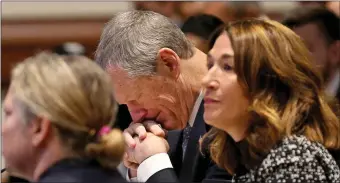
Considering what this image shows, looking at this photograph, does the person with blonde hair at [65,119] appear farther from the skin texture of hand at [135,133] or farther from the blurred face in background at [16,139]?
the skin texture of hand at [135,133]

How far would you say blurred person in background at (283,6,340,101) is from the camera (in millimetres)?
4445

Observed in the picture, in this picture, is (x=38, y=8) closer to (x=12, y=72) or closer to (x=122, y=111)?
(x=122, y=111)

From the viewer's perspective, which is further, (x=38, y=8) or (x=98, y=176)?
(x=38, y=8)

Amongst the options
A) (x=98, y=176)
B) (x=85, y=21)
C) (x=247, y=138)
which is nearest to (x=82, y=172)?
(x=98, y=176)

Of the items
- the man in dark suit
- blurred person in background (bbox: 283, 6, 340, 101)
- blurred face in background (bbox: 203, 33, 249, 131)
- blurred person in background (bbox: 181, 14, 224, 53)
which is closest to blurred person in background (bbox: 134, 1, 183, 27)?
blurred person in background (bbox: 181, 14, 224, 53)

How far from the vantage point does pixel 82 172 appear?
2.08 meters

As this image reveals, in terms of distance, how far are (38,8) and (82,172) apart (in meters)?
4.12

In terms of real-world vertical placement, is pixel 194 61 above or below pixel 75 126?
below

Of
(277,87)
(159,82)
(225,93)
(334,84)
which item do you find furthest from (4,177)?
(334,84)

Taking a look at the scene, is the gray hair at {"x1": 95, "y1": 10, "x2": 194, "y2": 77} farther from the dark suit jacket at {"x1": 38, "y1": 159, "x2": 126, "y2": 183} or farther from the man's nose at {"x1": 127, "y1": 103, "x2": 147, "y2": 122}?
the dark suit jacket at {"x1": 38, "y1": 159, "x2": 126, "y2": 183}

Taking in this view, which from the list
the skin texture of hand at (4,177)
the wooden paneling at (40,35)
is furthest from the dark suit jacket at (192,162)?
the wooden paneling at (40,35)

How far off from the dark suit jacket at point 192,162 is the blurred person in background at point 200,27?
149 centimetres

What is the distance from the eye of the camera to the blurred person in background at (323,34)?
4445 millimetres

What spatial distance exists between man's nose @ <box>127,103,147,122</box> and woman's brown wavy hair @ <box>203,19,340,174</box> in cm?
59
